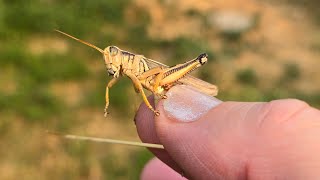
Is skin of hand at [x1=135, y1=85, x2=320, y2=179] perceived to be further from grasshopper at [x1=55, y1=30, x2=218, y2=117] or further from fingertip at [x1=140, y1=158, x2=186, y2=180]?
fingertip at [x1=140, y1=158, x2=186, y2=180]

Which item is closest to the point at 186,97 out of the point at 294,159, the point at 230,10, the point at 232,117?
the point at 232,117

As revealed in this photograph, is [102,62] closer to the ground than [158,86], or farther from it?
closer to the ground

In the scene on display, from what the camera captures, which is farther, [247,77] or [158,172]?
[247,77]

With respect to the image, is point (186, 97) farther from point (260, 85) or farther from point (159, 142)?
point (260, 85)

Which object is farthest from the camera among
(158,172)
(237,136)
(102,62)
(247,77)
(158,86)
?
(247,77)

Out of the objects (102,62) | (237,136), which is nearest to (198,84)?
(237,136)

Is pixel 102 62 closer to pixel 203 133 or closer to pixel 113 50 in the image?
pixel 113 50
